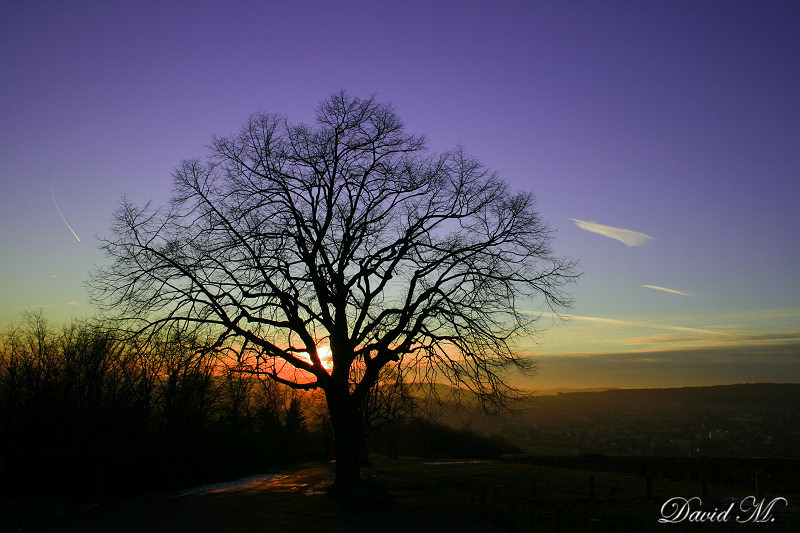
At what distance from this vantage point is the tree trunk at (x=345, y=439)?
18.3 metres

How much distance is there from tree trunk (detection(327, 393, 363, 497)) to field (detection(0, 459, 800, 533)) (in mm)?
990

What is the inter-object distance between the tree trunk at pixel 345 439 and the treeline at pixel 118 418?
108cm

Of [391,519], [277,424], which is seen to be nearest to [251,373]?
[391,519]

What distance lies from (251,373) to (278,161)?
7440mm

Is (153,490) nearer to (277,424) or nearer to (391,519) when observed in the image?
(391,519)

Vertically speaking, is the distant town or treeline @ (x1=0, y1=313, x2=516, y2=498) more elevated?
treeline @ (x1=0, y1=313, x2=516, y2=498)

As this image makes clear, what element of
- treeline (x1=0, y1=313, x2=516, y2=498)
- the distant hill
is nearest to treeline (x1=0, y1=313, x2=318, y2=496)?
treeline (x1=0, y1=313, x2=516, y2=498)

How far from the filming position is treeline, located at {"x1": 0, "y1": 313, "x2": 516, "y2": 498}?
65.7ft
